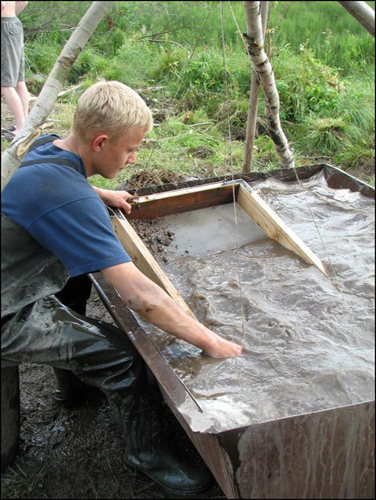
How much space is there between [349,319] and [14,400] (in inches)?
64.6

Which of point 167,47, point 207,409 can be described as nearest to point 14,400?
point 207,409

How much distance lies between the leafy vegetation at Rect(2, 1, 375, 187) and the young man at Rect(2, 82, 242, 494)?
271 centimetres

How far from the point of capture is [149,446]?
2.43 meters

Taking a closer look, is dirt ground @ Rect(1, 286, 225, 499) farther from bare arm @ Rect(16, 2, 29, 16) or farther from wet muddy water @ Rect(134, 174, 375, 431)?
bare arm @ Rect(16, 2, 29, 16)

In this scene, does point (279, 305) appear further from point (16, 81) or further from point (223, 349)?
point (16, 81)

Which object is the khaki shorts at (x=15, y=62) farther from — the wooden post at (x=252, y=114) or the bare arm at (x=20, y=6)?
the wooden post at (x=252, y=114)

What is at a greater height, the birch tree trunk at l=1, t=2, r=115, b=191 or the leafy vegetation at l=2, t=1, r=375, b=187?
the birch tree trunk at l=1, t=2, r=115, b=191

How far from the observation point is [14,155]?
199cm

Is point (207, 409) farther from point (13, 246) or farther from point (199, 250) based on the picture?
point (199, 250)

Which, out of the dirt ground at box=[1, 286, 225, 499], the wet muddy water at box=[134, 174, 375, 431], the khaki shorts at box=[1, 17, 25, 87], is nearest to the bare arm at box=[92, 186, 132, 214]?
the wet muddy water at box=[134, 174, 375, 431]

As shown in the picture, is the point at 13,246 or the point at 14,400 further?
the point at 14,400

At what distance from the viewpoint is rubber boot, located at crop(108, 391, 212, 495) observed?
236 centimetres

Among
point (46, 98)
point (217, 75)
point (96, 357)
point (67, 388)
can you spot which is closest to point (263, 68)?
point (46, 98)

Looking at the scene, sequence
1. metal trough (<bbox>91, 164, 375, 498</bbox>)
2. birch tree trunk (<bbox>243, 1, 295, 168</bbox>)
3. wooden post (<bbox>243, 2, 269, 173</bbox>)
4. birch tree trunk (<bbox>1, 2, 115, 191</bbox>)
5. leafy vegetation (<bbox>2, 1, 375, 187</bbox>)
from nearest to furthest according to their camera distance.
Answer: metal trough (<bbox>91, 164, 375, 498</bbox>) < birch tree trunk (<bbox>1, 2, 115, 191</bbox>) < birch tree trunk (<bbox>243, 1, 295, 168</bbox>) < wooden post (<bbox>243, 2, 269, 173</bbox>) < leafy vegetation (<bbox>2, 1, 375, 187</bbox>)
